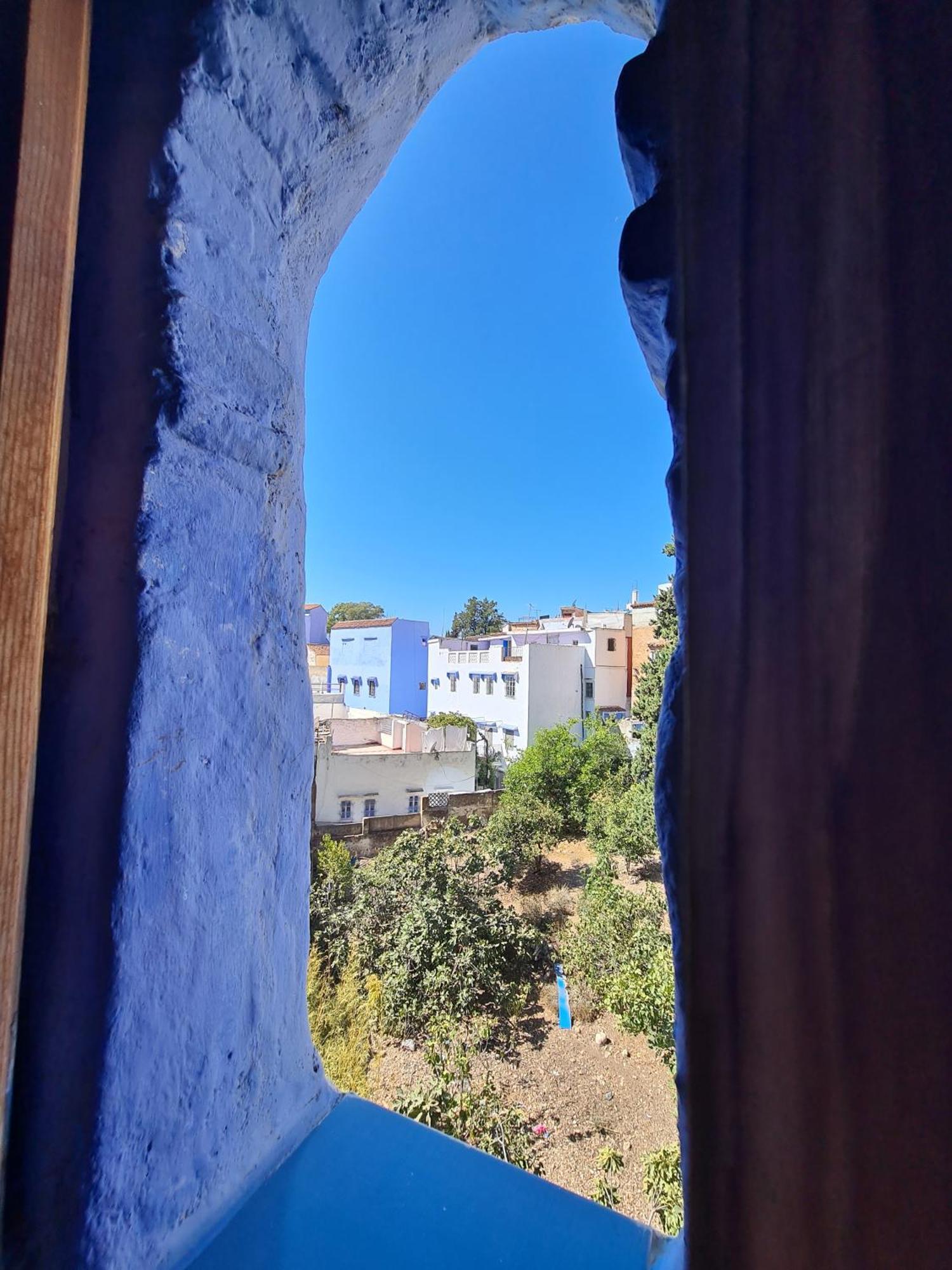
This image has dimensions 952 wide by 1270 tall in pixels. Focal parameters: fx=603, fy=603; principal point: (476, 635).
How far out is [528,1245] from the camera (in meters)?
0.47

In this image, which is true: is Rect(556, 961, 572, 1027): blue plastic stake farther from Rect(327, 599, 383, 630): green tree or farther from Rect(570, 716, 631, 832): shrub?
Rect(327, 599, 383, 630): green tree

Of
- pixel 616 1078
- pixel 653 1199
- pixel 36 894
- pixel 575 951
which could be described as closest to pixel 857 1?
pixel 36 894

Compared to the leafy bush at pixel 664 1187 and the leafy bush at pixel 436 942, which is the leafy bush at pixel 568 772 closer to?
the leafy bush at pixel 436 942

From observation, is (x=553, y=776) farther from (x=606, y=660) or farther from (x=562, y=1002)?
(x=606, y=660)

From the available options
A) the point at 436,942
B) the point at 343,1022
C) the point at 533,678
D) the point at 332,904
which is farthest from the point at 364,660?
the point at 343,1022

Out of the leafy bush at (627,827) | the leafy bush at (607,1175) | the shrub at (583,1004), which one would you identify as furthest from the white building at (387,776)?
the leafy bush at (607,1175)

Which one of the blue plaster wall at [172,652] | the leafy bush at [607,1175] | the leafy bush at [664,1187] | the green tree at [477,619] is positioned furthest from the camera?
the green tree at [477,619]

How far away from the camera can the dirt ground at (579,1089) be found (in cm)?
448

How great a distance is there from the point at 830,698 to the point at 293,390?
59cm

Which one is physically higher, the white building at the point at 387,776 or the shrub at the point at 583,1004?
the white building at the point at 387,776

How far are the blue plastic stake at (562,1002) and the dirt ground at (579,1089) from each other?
59mm

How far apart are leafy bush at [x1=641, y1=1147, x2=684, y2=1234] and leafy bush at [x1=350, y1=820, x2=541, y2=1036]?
2.76 meters

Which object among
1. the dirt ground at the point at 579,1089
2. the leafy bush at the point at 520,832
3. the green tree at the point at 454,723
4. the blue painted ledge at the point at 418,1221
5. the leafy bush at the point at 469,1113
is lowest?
the dirt ground at the point at 579,1089

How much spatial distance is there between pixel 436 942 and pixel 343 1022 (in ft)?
6.09
